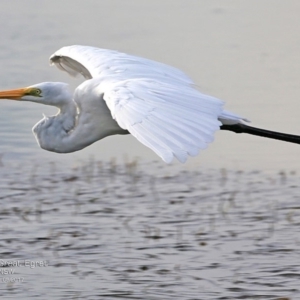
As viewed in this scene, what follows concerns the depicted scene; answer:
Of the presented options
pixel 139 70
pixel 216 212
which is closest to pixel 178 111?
pixel 139 70

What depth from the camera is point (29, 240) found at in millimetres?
8008

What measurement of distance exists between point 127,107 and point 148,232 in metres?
2.99

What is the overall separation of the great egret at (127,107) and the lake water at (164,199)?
36.2 inches

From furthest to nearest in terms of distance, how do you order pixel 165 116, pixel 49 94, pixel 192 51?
pixel 192 51, pixel 49 94, pixel 165 116

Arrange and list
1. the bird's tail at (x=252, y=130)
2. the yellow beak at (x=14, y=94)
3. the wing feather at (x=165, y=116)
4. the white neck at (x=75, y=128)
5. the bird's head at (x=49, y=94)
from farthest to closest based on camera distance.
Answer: the bird's tail at (x=252, y=130), the yellow beak at (x=14, y=94), the bird's head at (x=49, y=94), the white neck at (x=75, y=128), the wing feather at (x=165, y=116)

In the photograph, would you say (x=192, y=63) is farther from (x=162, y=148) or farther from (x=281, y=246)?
(x=162, y=148)

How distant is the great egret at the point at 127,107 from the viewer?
4953 millimetres

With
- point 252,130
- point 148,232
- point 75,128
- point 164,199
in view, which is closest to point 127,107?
point 75,128

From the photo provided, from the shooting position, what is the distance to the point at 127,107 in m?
5.33

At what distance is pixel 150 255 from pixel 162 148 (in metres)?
3.13

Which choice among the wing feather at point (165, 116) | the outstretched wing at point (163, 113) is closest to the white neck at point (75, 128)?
the outstretched wing at point (163, 113)

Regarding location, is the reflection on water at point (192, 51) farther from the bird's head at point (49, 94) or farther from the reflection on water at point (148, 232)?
→ the bird's head at point (49, 94)

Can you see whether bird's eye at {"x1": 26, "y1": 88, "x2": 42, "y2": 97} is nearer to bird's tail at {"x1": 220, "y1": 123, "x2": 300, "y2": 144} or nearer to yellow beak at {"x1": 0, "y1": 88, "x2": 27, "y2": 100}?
yellow beak at {"x1": 0, "y1": 88, "x2": 27, "y2": 100}

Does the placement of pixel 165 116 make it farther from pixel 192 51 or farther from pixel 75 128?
pixel 192 51
